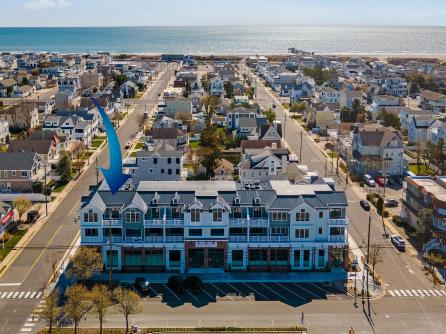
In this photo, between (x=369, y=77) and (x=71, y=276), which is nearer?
(x=71, y=276)

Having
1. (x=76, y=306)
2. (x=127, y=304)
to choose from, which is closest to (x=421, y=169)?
(x=127, y=304)

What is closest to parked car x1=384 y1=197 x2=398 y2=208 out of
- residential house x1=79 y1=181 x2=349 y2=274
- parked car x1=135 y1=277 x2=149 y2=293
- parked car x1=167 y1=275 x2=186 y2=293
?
residential house x1=79 y1=181 x2=349 y2=274

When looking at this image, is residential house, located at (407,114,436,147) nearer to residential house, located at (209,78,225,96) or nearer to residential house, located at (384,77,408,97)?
residential house, located at (384,77,408,97)

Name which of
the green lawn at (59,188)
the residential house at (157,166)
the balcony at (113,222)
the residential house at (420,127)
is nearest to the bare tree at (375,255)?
the balcony at (113,222)

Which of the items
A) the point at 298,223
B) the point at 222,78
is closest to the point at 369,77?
the point at 222,78

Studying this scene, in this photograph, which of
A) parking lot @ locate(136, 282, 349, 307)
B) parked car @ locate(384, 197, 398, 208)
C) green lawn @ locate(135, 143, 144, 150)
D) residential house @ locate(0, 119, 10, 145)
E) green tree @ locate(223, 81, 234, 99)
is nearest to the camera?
parking lot @ locate(136, 282, 349, 307)

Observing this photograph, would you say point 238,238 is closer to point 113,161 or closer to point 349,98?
point 113,161

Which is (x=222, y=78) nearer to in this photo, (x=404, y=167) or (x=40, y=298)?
(x=404, y=167)
